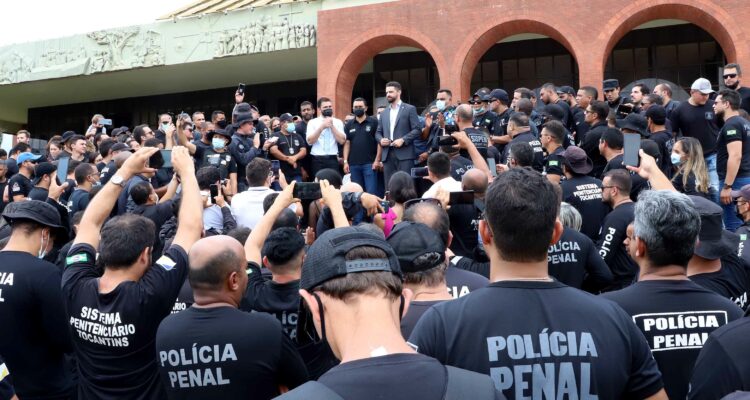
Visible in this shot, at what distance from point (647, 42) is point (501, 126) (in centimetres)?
1153

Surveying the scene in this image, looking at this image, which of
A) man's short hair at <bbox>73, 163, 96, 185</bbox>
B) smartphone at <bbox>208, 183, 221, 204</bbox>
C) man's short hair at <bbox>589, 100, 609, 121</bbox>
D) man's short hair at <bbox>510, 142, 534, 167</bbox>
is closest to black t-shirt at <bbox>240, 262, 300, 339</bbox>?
smartphone at <bbox>208, 183, 221, 204</bbox>

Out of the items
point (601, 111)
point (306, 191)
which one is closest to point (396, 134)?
point (601, 111)

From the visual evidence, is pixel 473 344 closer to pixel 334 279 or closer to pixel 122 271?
pixel 334 279

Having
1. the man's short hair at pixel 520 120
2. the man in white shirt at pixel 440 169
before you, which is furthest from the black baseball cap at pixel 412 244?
the man's short hair at pixel 520 120

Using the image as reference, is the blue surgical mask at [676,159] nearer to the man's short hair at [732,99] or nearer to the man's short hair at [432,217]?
the man's short hair at [732,99]

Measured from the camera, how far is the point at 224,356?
10.4 ft

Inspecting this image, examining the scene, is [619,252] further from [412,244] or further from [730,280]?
[412,244]

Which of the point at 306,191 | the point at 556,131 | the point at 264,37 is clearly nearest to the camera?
the point at 306,191

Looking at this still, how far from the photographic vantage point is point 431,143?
37.1 ft

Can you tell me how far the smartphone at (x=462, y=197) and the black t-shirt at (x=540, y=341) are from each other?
2.91 m

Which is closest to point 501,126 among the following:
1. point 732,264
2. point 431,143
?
point 431,143

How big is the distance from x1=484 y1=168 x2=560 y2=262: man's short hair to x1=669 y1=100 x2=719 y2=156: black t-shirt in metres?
8.23

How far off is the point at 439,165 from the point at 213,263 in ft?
11.5

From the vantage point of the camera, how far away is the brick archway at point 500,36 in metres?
18.2
